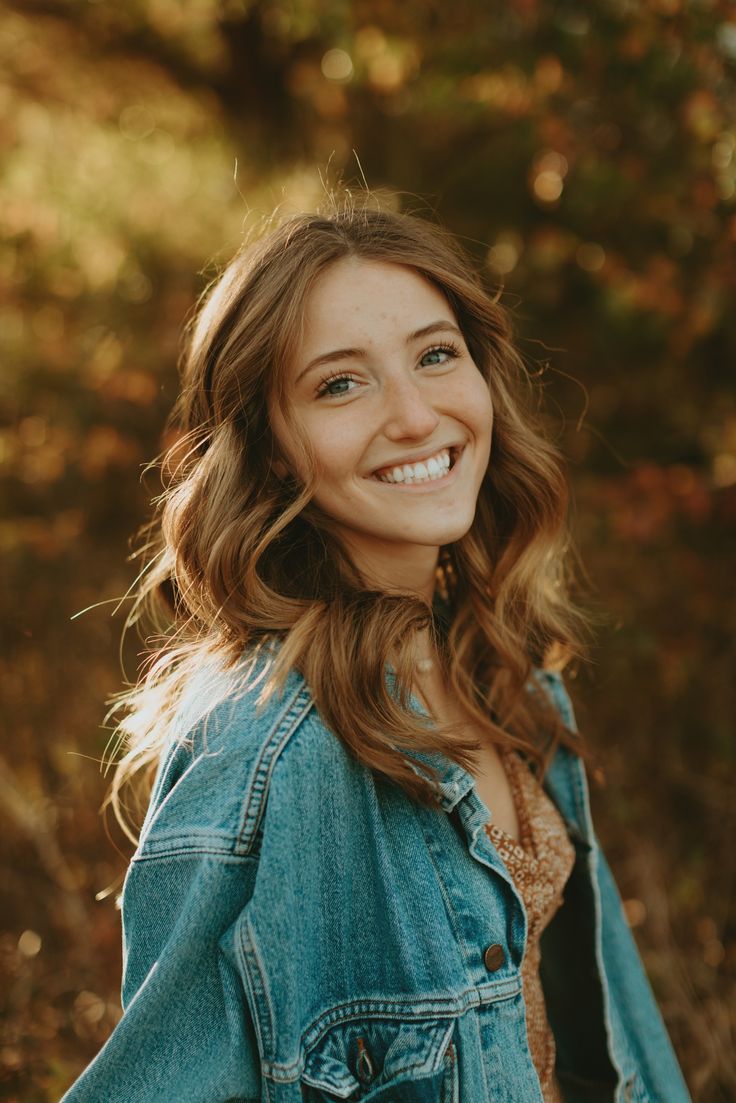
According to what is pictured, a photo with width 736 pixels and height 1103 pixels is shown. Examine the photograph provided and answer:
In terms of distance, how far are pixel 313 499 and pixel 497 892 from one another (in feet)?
2.89

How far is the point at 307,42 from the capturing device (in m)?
6.24

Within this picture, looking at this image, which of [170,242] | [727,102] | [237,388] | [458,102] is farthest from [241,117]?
[237,388]

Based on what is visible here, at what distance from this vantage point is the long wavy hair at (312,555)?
175 cm

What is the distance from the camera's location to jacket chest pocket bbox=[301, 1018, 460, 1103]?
1533 mm

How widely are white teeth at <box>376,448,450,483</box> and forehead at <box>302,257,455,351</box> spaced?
274mm

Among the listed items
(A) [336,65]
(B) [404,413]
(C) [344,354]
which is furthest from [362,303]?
(A) [336,65]

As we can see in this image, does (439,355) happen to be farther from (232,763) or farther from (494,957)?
(494,957)

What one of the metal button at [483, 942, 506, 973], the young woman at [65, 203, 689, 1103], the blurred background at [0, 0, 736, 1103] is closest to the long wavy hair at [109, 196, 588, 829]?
the young woman at [65, 203, 689, 1103]

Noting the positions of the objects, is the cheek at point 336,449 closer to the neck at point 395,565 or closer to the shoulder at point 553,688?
the neck at point 395,565

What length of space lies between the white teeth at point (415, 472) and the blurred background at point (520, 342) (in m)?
1.25

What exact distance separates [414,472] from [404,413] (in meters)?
0.13

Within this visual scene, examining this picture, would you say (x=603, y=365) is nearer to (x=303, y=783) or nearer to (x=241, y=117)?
(x=241, y=117)

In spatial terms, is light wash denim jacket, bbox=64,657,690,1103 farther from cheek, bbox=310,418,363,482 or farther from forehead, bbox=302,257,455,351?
forehead, bbox=302,257,455,351

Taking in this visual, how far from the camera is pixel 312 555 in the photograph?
197 centimetres
